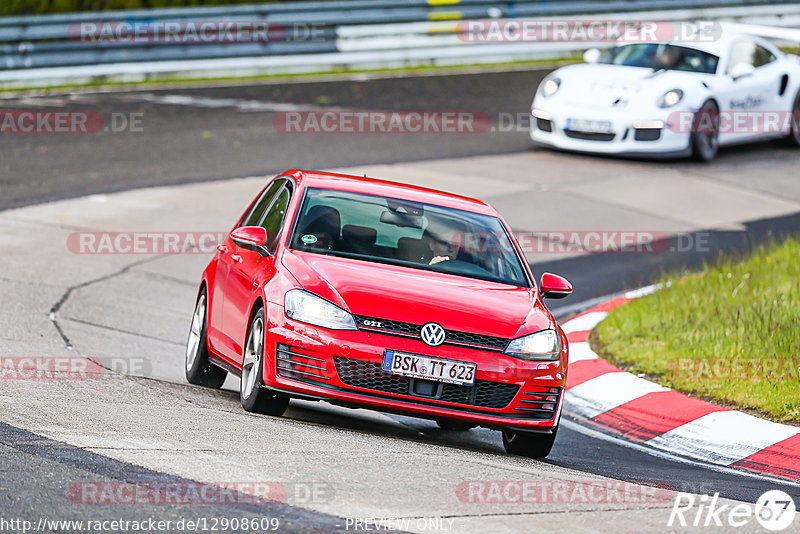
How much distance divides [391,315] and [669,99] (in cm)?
1135

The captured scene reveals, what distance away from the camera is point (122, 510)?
504 centimetres

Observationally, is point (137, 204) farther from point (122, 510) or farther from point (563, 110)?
point (122, 510)

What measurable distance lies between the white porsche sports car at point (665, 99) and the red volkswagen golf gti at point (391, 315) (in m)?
9.66

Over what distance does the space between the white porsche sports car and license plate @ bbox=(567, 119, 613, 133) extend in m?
0.01

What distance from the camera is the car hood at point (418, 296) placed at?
7.08m

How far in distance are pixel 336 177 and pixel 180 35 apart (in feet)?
48.8

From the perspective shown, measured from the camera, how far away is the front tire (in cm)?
741

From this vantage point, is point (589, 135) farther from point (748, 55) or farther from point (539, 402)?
point (539, 402)

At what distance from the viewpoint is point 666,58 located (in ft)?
60.5
